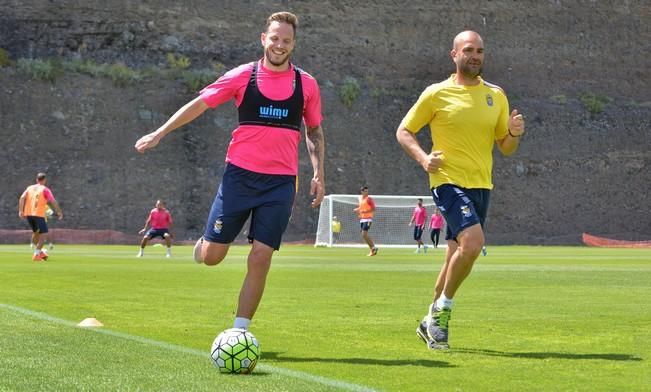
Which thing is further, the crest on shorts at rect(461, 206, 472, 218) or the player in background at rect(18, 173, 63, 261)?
the player in background at rect(18, 173, 63, 261)

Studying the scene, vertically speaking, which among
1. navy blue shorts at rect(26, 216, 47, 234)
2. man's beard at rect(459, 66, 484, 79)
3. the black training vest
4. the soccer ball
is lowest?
navy blue shorts at rect(26, 216, 47, 234)

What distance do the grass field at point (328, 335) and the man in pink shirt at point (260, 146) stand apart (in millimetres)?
852

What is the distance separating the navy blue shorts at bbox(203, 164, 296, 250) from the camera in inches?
351

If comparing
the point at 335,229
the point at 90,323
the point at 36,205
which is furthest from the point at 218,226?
the point at 335,229

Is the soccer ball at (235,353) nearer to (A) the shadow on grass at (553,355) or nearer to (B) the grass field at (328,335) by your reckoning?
(B) the grass field at (328,335)

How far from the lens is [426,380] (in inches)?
302

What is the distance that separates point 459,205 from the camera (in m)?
9.91

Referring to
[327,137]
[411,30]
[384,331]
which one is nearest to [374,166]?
[327,137]

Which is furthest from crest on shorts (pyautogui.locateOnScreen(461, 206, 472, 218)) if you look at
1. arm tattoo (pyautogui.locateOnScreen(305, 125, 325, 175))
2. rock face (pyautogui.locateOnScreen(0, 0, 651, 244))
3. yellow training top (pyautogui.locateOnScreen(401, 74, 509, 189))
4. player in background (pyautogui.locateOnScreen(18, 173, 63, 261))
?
rock face (pyautogui.locateOnScreen(0, 0, 651, 244))

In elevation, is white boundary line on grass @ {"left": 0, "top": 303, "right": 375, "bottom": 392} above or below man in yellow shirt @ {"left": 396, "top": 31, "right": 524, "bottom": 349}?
below

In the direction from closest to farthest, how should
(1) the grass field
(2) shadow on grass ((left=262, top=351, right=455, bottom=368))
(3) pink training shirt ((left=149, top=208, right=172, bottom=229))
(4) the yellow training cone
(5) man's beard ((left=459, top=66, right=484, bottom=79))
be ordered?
(1) the grass field, (2) shadow on grass ((left=262, top=351, right=455, bottom=368)), (5) man's beard ((left=459, top=66, right=484, bottom=79)), (4) the yellow training cone, (3) pink training shirt ((left=149, top=208, right=172, bottom=229))

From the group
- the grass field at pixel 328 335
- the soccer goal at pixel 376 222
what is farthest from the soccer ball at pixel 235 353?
the soccer goal at pixel 376 222

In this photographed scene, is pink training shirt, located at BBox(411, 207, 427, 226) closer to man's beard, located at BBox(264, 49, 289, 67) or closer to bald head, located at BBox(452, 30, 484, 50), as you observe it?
bald head, located at BBox(452, 30, 484, 50)

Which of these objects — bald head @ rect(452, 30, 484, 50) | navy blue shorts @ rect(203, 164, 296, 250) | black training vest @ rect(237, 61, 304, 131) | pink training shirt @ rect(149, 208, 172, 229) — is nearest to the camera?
navy blue shorts @ rect(203, 164, 296, 250)
